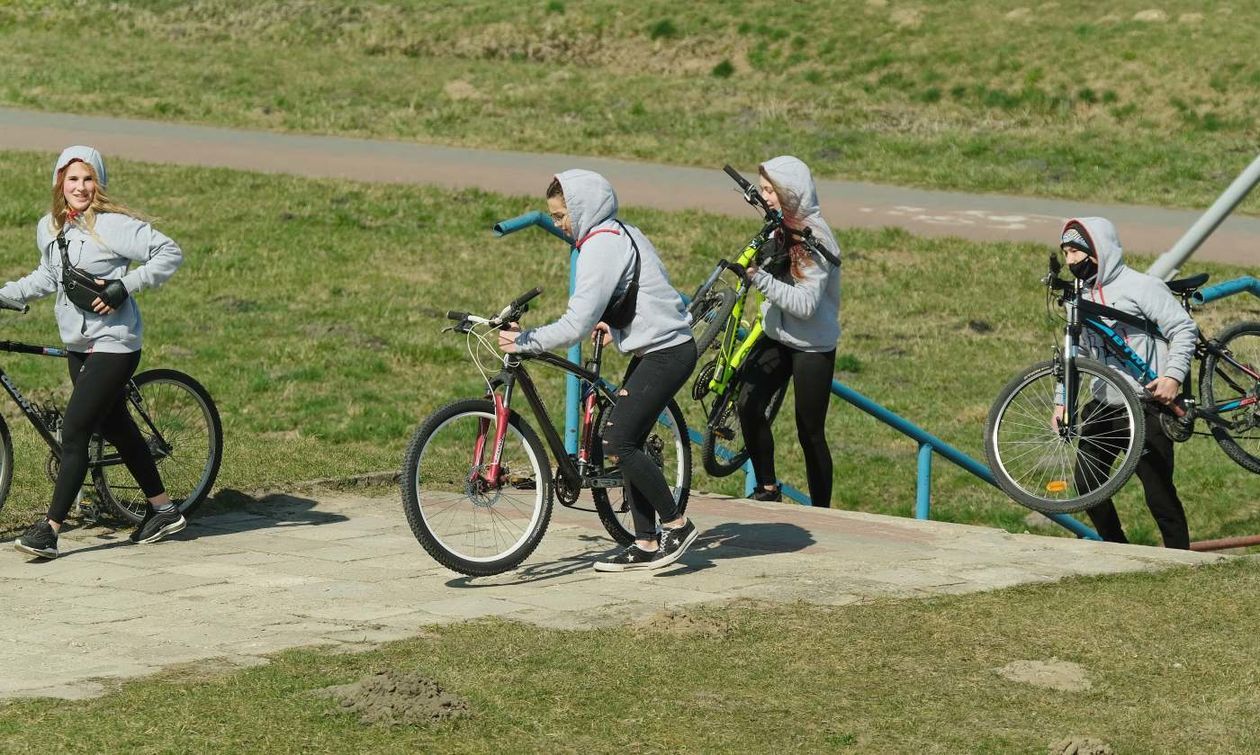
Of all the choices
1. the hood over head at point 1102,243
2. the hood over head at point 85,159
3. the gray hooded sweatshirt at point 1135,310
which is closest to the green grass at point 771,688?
the gray hooded sweatshirt at point 1135,310

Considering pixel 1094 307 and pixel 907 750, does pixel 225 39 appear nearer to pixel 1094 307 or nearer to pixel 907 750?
pixel 1094 307

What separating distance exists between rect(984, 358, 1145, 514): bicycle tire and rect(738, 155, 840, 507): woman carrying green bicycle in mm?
877

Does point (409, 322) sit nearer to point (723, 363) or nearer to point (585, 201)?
point (723, 363)

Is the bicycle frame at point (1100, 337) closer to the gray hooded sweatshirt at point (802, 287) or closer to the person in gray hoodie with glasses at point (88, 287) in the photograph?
the gray hooded sweatshirt at point (802, 287)

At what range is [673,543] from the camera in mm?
8250

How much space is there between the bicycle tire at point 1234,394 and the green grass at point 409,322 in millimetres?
2982

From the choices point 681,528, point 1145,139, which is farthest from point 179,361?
point 1145,139

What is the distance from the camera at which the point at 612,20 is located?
116 ft

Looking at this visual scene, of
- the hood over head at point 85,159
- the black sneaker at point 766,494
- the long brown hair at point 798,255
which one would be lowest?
the black sneaker at point 766,494

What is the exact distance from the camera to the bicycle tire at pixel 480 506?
314 inches

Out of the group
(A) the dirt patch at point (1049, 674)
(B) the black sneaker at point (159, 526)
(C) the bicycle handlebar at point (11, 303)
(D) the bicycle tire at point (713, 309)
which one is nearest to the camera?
(A) the dirt patch at point (1049, 674)

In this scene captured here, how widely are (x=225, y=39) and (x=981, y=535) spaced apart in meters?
28.4

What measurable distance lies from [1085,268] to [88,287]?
182 inches

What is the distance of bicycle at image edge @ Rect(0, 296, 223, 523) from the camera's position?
902 centimetres
